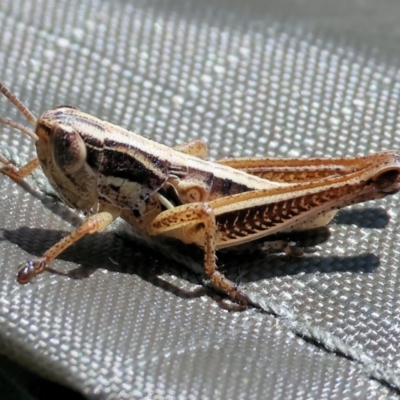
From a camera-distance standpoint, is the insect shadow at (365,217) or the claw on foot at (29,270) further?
the insect shadow at (365,217)

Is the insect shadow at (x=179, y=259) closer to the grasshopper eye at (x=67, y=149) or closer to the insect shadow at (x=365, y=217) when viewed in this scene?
the insect shadow at (x=365, y=217)

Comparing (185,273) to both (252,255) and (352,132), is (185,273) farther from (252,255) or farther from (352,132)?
(352,132)

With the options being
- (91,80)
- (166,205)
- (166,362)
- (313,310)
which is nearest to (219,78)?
(91,80)

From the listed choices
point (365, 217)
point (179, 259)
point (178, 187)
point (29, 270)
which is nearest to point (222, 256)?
point (179, 259)

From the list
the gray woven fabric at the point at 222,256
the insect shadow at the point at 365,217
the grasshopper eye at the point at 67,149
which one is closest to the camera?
the gray woven fabric at the point at 222,256

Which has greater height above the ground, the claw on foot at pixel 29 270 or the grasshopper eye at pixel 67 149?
the grasshopper eye at pixel 67 149

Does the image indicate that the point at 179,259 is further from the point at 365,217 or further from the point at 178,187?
the point at 365,217

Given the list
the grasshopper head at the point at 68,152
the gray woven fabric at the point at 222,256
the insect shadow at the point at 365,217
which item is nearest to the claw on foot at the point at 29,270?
the gray woven fabric at the point at 222,256

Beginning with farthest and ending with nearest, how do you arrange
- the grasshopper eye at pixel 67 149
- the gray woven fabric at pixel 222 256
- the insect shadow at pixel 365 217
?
1. the insect shadow at pixel 365 217
2. the grasshopper eye at pixel 67 149
3. the gray woven fabric at pixel 222 256

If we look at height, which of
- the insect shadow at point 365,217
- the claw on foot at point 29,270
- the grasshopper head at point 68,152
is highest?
the grasshopper head at point 68,152
